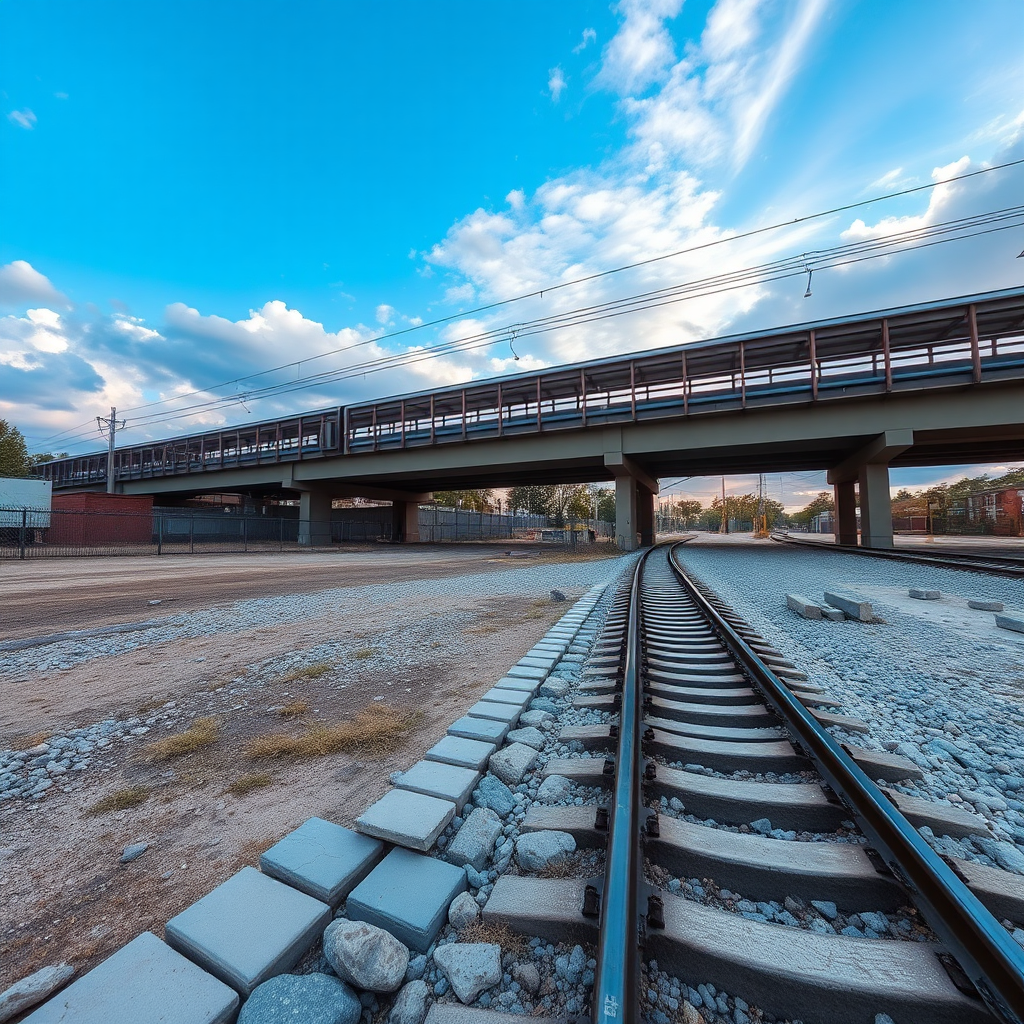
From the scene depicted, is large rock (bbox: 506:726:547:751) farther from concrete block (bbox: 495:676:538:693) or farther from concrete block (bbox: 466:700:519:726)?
concrete block (bbox: 495:676:538:693)

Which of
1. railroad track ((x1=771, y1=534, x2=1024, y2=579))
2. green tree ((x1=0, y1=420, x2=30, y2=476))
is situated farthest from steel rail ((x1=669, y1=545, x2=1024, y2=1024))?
green tree ((x1=0, y1=420, x2=30, y2=476))

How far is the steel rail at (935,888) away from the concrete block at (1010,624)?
5341 mm

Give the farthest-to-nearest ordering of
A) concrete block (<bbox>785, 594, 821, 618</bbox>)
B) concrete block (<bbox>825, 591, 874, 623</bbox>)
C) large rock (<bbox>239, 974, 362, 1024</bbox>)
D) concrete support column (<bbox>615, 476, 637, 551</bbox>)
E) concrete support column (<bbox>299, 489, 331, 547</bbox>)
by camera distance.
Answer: concrete support column (<bbox>299, 489, 331, 547</bbox>)
concrete support column (<bbox>615, 476, 637, 551</bbox>)
concrete block (<bbox>785, 594, 821, 618</bbox>)
concrete block (<bbox>825, 591, 874, 623</bbox>)
large rock (<bbox>239, 974, 362, 1024</bbox>)

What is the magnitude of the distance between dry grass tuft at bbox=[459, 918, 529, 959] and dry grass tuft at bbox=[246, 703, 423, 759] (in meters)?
1.47

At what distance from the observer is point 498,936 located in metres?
1.59

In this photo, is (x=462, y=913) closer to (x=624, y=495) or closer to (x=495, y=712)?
(x=495, y=712)

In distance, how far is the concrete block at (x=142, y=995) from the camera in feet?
4.11

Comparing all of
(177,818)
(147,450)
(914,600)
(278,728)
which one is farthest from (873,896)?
(147,450)

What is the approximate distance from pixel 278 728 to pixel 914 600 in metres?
10.1

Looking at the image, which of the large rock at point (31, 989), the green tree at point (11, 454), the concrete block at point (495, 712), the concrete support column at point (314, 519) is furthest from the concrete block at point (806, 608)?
the green tree at point (11, 454)

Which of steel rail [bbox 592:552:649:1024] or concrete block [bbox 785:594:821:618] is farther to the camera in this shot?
concrete block [bbox 785:594:821:618]

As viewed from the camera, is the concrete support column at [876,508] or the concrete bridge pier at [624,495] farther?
the concrete bridge pier at [624,495]

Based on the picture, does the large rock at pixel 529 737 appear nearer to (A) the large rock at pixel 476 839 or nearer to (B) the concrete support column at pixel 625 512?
(A) the large rock at pixel 476 839

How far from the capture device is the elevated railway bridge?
18328mm
